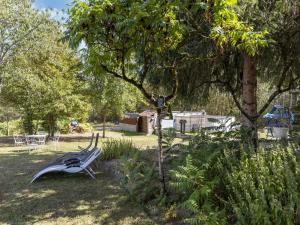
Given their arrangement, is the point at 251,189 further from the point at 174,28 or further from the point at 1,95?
the point at 1,95

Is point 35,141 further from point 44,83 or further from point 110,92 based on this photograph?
point 110,92

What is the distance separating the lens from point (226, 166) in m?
3.65

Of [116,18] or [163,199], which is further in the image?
[163,199]

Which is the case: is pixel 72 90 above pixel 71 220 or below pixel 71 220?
above

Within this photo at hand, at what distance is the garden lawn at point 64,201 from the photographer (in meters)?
4.12

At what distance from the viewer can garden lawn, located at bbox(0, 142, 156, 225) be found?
4121mm

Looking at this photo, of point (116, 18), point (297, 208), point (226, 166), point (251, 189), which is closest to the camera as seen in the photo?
point (297, 208)

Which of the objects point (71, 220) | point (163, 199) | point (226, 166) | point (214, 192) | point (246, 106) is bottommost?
point (71, 220)

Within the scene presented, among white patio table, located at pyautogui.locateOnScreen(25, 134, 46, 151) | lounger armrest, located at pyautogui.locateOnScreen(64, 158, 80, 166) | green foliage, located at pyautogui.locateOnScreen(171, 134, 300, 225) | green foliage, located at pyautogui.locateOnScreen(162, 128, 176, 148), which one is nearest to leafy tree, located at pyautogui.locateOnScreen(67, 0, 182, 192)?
green foliage, located at pyautogui.locateOnScreen(171, 134, 300, 225)

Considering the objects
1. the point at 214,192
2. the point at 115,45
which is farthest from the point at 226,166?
the point at 115,45

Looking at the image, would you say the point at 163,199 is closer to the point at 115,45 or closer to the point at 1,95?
the point at 115,45

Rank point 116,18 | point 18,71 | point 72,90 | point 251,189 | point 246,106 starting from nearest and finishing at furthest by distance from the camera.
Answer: point 251,189, point 116,18, point 246,106, point 18,71, point 72,90

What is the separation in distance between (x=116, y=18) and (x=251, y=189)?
2.39 m

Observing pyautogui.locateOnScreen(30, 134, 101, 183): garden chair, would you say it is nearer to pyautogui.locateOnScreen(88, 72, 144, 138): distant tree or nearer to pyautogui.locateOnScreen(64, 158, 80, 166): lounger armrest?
pyautogui.locateOnScreen(64, 158, 80, 166): lounger armrest
